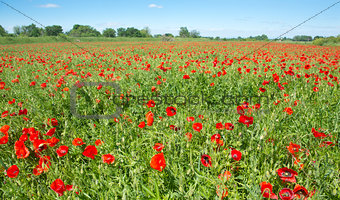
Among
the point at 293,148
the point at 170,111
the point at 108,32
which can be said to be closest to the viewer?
the point at 293,148

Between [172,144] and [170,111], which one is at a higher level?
[170,111]

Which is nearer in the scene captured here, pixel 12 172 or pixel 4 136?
pixel 12 172

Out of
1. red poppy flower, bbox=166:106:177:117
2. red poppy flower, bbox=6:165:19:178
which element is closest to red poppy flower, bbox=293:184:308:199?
red poppy flower, bbox=166:106:177:117

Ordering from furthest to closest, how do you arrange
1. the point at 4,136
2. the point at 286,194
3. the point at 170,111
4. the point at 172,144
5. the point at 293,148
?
the point at 170,111 → the point at 172,144 → the point at 4,136 → the point at 293,148 → the point at 286,194

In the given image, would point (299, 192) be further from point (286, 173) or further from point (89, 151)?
point (89, 151)

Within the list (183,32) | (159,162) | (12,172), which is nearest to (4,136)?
(12,172)

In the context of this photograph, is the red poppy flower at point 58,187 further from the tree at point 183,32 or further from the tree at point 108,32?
the tree at point 183,32

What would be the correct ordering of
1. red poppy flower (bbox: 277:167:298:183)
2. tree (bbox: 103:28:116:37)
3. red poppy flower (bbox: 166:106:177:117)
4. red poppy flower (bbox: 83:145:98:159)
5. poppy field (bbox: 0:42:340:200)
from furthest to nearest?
tree (bbox: 103:28:116:37) → red poppy flower (bbox: 166:106:177:117) → red poppy flower (bbox: 83:145:98:159) → poppy field (bbox: 0:42:340:200) → red poppy flower (bbox: 277:167:298:183)

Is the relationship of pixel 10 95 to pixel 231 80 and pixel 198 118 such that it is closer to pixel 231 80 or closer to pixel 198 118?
pixel 198 118

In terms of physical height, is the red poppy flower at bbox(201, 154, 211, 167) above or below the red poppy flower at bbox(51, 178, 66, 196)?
above

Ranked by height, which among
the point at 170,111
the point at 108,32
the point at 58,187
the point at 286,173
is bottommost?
the point at 58,187

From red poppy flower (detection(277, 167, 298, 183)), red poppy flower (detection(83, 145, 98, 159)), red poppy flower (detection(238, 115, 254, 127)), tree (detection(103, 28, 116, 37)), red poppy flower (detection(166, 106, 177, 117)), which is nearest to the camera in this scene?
red poppy flower (detection(277, 167, 298, 183))

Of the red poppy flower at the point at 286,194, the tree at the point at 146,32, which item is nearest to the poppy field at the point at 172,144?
the red poppy flower at the point at 286,194

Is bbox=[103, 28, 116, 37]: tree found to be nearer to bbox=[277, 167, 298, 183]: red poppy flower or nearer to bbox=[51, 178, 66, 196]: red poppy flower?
bbox=[51, 178, 66, 196]: red poppy flower
